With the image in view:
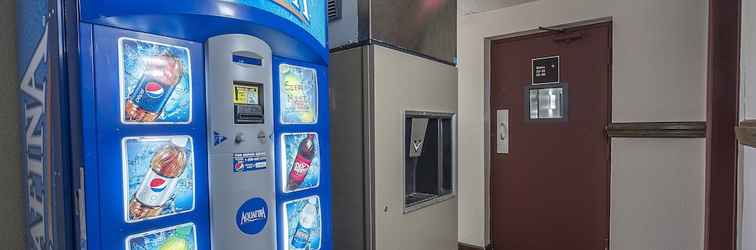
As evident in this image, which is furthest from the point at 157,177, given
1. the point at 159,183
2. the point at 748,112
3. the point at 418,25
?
the point at 748,112

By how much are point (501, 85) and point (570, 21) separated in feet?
2.38

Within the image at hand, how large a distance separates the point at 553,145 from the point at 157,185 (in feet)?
9.62

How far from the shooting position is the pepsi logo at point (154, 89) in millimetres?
977

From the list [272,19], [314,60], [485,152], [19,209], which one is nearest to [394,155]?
[314,60]

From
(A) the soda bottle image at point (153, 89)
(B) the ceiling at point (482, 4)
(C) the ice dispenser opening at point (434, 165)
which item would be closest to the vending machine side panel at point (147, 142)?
(A) the soda bottle image at point (153, 89)

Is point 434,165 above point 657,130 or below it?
Answer: below

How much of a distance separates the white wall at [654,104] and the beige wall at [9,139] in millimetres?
3096

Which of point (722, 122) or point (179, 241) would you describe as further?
point (722, 122)

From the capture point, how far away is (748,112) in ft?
6.03

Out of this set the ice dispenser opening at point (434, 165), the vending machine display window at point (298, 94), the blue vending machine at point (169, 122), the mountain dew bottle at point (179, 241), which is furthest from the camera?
the ice dispenser opening at point (434, 165)

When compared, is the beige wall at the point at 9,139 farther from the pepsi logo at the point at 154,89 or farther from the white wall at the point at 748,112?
the white wall at the point at 748,112

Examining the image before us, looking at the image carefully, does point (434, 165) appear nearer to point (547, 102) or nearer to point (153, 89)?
point (547, 102)

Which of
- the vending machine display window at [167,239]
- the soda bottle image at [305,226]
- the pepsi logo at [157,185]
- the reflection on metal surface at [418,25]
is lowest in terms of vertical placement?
the soda bottle image at [305,226]

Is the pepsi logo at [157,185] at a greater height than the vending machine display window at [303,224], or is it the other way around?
the pepsi logo at [157,185]
